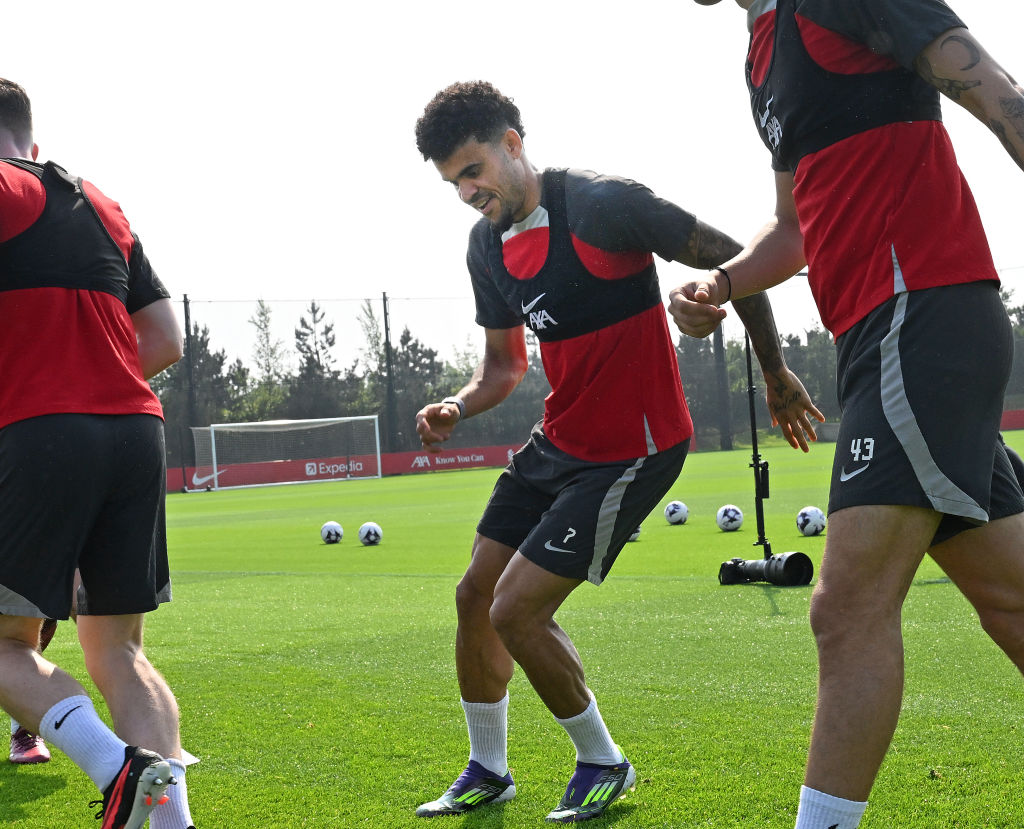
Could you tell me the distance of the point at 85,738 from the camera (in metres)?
2.98

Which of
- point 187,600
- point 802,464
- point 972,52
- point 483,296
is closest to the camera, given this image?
point 972,52

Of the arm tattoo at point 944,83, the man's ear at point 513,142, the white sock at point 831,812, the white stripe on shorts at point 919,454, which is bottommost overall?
the white sock at point 831,812

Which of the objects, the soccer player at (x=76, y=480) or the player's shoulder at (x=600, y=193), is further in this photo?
the player's shoulder at (x=600, y=193)

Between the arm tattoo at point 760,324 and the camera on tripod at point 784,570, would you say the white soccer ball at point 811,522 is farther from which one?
the arm tattoo at point 760,324

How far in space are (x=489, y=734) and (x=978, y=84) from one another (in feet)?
8.35

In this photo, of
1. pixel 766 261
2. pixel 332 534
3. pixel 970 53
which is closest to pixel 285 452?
pixel 332 534

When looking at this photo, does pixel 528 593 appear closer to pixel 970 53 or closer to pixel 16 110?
pixel 970 53

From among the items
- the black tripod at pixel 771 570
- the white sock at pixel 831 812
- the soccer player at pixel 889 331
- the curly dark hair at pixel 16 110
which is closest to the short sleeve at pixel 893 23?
the soccer player at pixel 889 331

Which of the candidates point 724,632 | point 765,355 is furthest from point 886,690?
point 724,632

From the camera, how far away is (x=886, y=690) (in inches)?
89.7

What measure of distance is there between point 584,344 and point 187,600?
6854 millimetres

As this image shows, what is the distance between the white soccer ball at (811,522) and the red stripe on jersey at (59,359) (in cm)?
1006

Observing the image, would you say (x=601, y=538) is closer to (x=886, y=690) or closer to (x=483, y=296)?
(x=483, y=296)

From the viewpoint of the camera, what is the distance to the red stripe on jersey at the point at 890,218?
7.90ft
